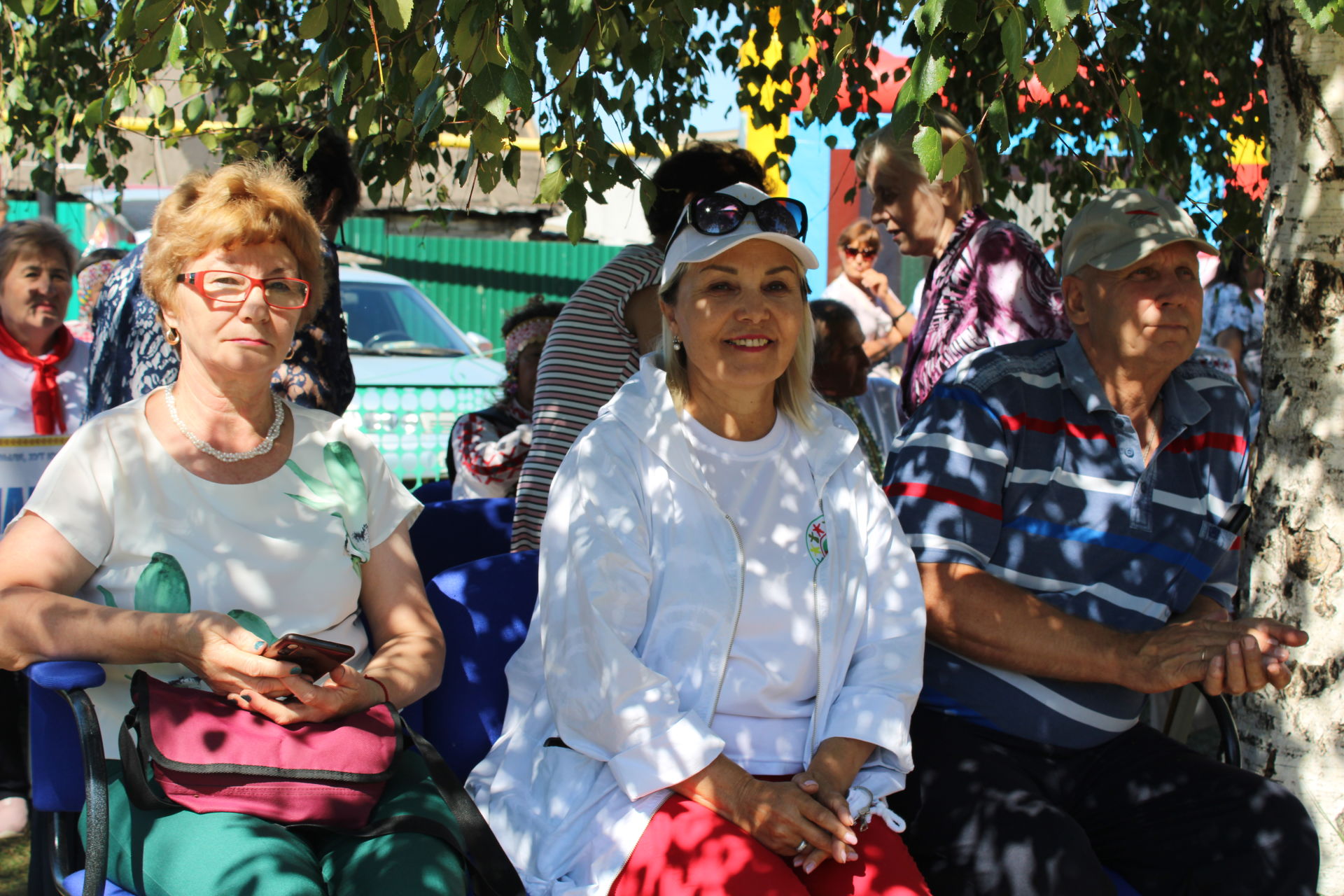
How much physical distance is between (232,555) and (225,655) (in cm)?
30

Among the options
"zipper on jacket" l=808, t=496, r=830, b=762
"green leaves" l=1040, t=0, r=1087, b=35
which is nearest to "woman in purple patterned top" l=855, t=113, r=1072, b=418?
"zipper on jacket" l=808, t=496, r=830, b=762

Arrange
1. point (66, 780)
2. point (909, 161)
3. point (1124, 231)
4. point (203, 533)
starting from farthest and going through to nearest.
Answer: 1. point (909, 161)
2. point (1124, 231)
3. point (203, 533)
4. point (66, 780)

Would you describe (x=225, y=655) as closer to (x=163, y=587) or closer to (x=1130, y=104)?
(x=163, y=587)

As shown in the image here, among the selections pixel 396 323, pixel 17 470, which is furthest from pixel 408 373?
pixel 17 470

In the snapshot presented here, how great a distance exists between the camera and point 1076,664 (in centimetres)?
236

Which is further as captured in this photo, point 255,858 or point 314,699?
point 314,699

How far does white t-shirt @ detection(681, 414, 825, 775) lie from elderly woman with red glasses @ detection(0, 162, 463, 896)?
0.59 m

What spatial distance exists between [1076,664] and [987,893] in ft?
1.68

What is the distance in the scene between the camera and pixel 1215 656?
7.38 feet

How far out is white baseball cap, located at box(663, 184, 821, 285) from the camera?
230cm

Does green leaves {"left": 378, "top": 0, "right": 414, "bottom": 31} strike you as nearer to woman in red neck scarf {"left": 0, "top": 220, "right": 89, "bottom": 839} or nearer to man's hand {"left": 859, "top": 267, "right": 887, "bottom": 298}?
woman in red neck scarf {"left": 0, "top": 220, "right": 89, "bottom": 839}

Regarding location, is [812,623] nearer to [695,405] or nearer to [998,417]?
[695,405]

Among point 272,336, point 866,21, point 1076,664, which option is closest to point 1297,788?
point 1076,664

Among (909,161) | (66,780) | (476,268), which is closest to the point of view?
(66,780)
